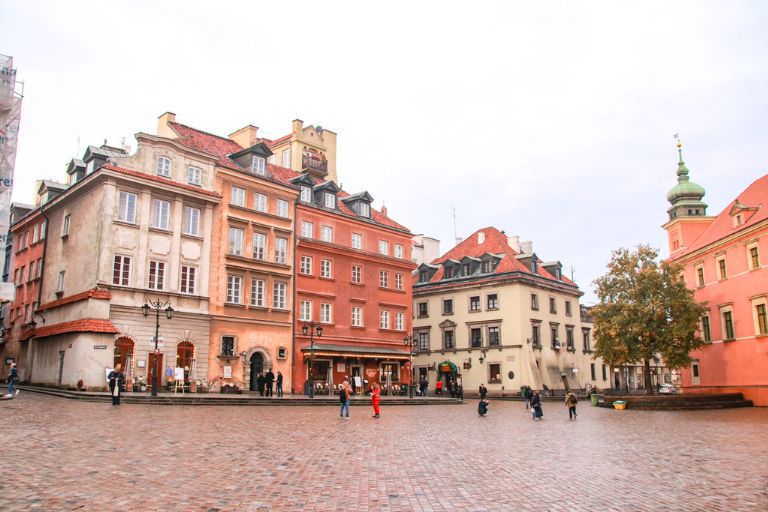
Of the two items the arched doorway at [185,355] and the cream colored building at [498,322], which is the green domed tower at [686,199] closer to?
the cream colored building at [498,322]

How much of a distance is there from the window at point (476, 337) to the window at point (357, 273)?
48.8 feet

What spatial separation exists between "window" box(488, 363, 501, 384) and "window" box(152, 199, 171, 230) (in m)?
32.3

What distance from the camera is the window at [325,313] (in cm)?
4616

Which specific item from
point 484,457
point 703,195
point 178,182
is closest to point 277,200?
point 178,182

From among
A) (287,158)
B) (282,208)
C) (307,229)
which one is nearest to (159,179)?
(282,208)

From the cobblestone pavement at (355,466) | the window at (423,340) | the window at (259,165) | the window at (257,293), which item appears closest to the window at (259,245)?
the window at (257,293)

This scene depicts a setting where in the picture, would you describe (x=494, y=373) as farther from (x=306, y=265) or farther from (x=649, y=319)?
(x=306, y=265)

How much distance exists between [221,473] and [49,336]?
30256 mm

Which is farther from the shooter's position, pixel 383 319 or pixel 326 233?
pixel 383 319

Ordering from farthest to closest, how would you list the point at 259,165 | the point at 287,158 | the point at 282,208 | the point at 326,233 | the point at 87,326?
1. the point at 287,158
2. the point at 326,233
3. the point at 282,208
4. the point at 259,165
5. the point at 87,326

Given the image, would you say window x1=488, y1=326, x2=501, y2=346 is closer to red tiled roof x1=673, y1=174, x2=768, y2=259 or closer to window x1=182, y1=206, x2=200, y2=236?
red tiled roof x1=673, y1=174, x2=768, y2=259

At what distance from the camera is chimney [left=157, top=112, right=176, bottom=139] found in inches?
1655

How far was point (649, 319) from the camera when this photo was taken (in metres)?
40.6

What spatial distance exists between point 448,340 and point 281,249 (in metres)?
23.4
